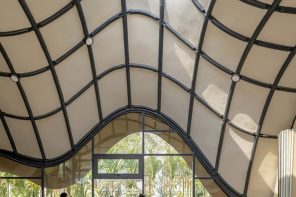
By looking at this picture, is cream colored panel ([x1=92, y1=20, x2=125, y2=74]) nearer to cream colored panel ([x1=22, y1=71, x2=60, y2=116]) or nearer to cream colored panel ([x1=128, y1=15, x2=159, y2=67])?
cream colored panel ([x1=128, y1=15, x2=159, y2=67])

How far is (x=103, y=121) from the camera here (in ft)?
75.3

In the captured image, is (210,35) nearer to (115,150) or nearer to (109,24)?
(109,24)

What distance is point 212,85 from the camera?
20.3 meters

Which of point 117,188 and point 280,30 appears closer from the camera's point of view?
point 280,30

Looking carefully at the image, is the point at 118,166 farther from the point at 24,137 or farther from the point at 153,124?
the point at 24,137

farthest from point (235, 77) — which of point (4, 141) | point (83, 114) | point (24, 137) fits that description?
point (4, 141)

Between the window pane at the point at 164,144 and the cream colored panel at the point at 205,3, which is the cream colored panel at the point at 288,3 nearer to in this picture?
the cream colored panel at the point at 205,3

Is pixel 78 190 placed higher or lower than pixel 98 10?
lower

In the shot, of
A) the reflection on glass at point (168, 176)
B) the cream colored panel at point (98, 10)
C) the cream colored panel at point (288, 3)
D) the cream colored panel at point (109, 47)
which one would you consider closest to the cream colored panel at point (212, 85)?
the reflection on glass at point (168, 176)

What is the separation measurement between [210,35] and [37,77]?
6405 millimetres

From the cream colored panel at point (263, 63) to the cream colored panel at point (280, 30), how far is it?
1.65ft

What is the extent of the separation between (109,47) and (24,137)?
5.18 metres

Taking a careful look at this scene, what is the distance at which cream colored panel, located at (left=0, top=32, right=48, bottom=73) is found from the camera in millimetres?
18250

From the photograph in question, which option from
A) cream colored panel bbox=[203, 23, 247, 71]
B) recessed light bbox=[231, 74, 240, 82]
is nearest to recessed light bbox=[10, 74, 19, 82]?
cream colored panel bbox=[203, 23, 247, 71]
